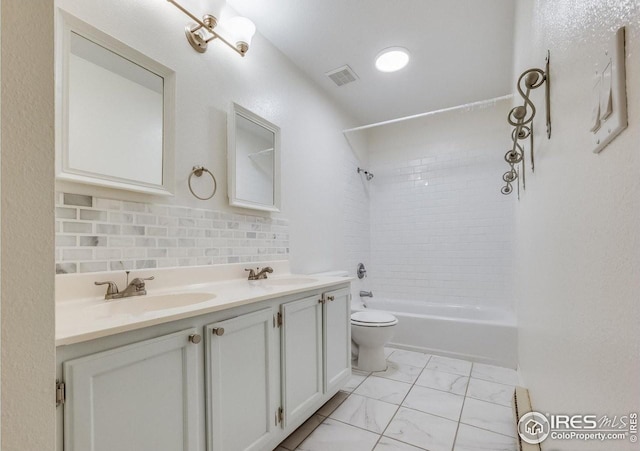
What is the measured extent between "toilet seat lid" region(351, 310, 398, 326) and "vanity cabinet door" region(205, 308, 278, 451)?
1.15m

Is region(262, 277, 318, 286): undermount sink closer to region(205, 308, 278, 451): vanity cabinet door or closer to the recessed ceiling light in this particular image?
region(205, 308, 278, 451): vanity cabinet door

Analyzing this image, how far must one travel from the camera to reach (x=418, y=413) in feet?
5.94

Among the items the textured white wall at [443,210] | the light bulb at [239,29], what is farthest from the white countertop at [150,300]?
the textured white wall at [443,210]

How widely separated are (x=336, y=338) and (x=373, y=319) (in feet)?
2.03

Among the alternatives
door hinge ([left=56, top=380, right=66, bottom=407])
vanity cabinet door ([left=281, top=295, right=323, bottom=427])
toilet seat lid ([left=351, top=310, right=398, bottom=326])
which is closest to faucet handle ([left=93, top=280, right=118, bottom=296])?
door hinge ([left=56, top=380, right=66, bottom=407])

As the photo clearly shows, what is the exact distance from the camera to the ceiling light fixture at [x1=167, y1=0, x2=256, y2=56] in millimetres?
1603

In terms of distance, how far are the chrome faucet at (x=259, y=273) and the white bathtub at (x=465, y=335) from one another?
1612mm

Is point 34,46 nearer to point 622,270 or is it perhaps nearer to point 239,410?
point 622,270

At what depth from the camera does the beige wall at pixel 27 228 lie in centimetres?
41

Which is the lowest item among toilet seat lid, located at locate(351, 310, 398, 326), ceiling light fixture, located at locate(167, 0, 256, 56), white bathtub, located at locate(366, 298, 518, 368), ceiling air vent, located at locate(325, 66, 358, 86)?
white bathtub, located at locate(366, 298, 518, 368)

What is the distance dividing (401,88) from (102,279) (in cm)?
288

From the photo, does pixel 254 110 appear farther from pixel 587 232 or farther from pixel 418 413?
pixel 418 413

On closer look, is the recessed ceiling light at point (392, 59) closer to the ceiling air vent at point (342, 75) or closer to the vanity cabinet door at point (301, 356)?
the ceiling air vent at point (342, 75)

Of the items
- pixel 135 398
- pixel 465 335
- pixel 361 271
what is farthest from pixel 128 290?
pixel 465 335
